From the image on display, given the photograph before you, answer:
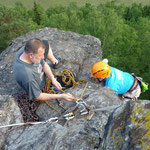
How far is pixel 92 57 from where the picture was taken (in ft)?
18.8

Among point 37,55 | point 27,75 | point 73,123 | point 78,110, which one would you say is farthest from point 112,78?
point 27,75

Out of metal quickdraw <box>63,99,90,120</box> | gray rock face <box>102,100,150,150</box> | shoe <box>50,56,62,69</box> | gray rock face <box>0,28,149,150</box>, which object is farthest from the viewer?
shoe <box>50,56,62,69</box>

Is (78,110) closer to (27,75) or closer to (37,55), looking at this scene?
(27,75)

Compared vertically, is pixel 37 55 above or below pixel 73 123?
above

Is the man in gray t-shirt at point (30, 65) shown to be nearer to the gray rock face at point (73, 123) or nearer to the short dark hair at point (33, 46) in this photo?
the short dark hair at point (33, 46)

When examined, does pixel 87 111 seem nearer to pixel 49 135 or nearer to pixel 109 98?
pixel 109 98

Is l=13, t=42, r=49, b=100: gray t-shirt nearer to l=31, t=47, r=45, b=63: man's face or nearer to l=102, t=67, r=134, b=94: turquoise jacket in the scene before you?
l=31, t=47, r=45, b=63: man's face

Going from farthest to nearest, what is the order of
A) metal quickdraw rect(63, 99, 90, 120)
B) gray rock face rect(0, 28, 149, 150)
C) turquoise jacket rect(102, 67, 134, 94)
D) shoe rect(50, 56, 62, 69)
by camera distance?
→ shoe rect(50, 56, 62, 69) < turquoise jacket rect(102, 67, 134, 94) < metal quickdraw rect(63, 99, 90, 120) < gray rock face rect(0, 28, 149, 150)

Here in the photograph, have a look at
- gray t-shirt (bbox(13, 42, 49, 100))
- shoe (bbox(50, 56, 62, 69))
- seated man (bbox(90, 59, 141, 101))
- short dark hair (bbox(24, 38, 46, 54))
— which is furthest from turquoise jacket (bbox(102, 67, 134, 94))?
short dark hair (bbox(24, 38, 46, 54))

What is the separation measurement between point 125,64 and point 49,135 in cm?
1464

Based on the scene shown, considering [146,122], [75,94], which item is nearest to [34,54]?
[75,94]

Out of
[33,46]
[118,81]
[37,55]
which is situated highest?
[33,46]

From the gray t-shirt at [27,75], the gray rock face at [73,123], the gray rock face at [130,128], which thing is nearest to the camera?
the gray rock face at [130,128]

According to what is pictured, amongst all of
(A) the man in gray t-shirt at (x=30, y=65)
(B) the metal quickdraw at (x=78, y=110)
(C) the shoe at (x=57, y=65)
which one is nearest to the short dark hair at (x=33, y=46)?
(A) the man in gray t-shirt at (x=30, y=65)
